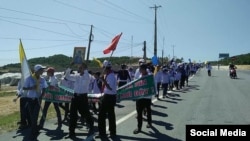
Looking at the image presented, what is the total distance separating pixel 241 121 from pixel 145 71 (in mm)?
3453

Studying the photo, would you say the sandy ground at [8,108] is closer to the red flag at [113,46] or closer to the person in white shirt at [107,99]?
the red flag at [113,46]

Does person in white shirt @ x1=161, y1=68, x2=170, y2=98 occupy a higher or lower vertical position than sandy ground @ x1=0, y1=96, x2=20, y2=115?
higher

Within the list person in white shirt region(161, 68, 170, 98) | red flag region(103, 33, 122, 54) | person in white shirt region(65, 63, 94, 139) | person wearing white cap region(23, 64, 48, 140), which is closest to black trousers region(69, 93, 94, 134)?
person in white shirt region(65, 63, 94, 139)

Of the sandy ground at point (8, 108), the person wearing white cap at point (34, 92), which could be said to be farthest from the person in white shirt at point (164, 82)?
the person wearing white cap at point (34, 92)

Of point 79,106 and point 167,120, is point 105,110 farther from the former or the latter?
point 167,120

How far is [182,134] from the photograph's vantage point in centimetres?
991

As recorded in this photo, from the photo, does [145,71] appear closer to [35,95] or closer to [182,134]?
[182,134]

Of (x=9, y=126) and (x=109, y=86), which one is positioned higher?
(x=109, y=86)

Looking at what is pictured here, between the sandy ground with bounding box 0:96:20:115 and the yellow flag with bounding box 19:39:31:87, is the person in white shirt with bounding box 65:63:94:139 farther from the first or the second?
the sandy ground with bounding box 0:96:20:115

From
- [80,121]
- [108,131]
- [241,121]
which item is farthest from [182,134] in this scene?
[80,121]

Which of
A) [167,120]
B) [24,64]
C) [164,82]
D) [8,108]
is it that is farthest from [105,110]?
[164,82]

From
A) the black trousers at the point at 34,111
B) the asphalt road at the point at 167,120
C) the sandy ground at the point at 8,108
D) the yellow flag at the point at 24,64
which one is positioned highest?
the yellow flag at the point at 24,64

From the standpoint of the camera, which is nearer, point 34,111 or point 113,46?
point 34,111

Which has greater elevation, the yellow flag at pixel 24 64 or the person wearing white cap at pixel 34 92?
the yellow flag at pixel 24 64
